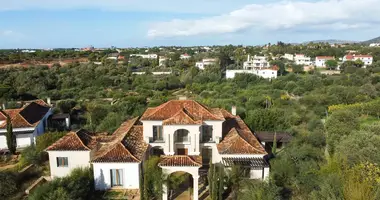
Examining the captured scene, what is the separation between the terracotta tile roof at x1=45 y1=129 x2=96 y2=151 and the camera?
21828 millimetres

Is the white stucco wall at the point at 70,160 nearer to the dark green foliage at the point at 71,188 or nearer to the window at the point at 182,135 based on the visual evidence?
the dark green foliage at the point at 71,188

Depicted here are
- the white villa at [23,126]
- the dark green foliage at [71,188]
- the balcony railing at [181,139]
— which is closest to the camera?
the dark green foliage at [71,188]

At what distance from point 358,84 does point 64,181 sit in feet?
244

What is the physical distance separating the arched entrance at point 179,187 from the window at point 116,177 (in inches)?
144

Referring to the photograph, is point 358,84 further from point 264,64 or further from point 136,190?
point 136,190

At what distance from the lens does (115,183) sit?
20.7m

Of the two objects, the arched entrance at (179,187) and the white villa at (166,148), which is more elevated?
the white villa at (166,148)

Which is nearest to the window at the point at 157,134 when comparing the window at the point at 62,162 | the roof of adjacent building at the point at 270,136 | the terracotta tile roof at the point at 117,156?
the terracotta tile roof at the point at 117,156

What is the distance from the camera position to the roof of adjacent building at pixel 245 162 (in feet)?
68.1

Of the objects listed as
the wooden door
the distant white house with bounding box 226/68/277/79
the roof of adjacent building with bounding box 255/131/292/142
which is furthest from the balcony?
the distant white house with bounding box 226/68/277/79

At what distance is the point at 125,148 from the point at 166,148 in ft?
11.5

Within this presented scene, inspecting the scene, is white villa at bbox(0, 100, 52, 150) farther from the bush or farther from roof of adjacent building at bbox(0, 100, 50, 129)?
the bush

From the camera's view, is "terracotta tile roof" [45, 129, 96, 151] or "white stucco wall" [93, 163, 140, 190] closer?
"white stucco wall" [93, 163, 140, 190]

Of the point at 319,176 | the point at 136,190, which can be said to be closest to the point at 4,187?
the point at 136,190
